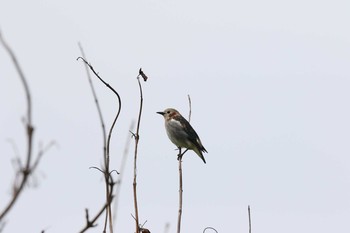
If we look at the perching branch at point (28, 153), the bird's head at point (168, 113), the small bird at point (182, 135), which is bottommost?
the perching branch at point (28, 153)

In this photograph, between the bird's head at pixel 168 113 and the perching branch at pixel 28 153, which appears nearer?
the perching branch at pixel 28 153

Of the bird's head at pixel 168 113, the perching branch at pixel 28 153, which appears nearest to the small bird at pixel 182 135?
the bird's head at pixel 168 113

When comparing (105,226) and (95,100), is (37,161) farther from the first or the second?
(105,226)

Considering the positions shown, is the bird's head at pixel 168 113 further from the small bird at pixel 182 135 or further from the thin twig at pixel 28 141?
the thin twig at pixel 28 141

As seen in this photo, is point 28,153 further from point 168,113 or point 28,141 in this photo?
point 168,113

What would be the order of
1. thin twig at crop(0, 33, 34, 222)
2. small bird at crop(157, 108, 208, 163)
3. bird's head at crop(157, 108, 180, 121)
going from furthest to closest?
bird's head at crop(157, 108, 180, 121)
small bird at crop(157, 108, 208, 163)
thin twig at crop(0, 33, 34, 222)

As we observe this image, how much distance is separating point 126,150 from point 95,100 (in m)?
0.38

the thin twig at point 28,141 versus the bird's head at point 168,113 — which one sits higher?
the bird's head at point 168,113

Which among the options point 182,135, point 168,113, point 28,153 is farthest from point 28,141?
point 168,113

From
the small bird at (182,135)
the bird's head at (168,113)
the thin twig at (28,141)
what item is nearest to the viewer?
the thin twig at (28,141)

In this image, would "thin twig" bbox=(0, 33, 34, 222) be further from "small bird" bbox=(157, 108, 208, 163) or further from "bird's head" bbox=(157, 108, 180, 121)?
"bird's head" bbox=(157, 108, 180, 121)

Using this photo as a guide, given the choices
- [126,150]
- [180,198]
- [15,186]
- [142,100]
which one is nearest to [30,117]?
[15,186]

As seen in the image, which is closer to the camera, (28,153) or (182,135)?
(28,153)

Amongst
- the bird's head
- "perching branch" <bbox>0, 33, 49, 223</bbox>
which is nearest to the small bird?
the bird's head
